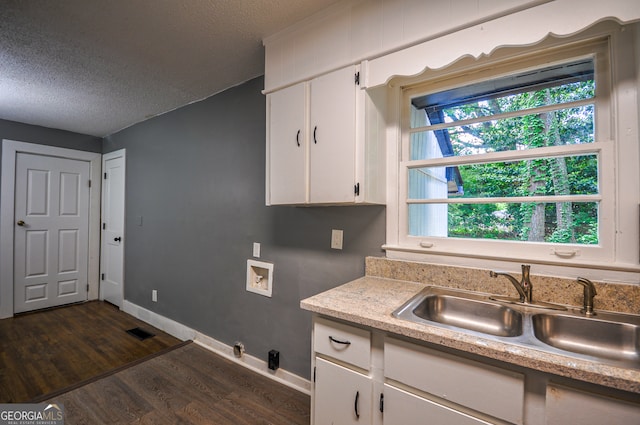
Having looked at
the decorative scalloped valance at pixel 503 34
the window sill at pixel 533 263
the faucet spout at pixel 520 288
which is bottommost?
the faucet spout at pixel 520 288

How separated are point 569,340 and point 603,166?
721 mm

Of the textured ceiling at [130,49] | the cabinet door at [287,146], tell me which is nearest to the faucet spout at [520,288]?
the cabinet door at [287,146]

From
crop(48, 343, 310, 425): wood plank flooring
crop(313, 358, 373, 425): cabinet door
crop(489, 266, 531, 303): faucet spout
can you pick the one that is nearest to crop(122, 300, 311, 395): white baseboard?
crop(48, 343, 310, 425): wood plank flooring

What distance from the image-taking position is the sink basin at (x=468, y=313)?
1189 millimetres

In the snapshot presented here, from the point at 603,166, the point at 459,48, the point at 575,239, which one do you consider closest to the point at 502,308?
the point at 575,239

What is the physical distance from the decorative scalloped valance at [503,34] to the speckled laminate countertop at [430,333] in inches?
40.2

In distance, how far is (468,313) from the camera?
1324 millimetres

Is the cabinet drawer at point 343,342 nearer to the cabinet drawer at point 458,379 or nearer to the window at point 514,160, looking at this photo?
the cabinet drawer at point 458,379

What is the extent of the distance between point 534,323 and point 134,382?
2489 millimetres

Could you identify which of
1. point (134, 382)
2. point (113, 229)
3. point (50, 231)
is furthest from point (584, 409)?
point (50, 231)

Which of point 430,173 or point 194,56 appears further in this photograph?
point 194,56

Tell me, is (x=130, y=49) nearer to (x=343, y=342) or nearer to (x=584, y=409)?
(x=343, y=342)

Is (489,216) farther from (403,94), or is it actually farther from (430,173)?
(403,94)

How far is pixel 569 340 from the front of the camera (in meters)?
1.10
